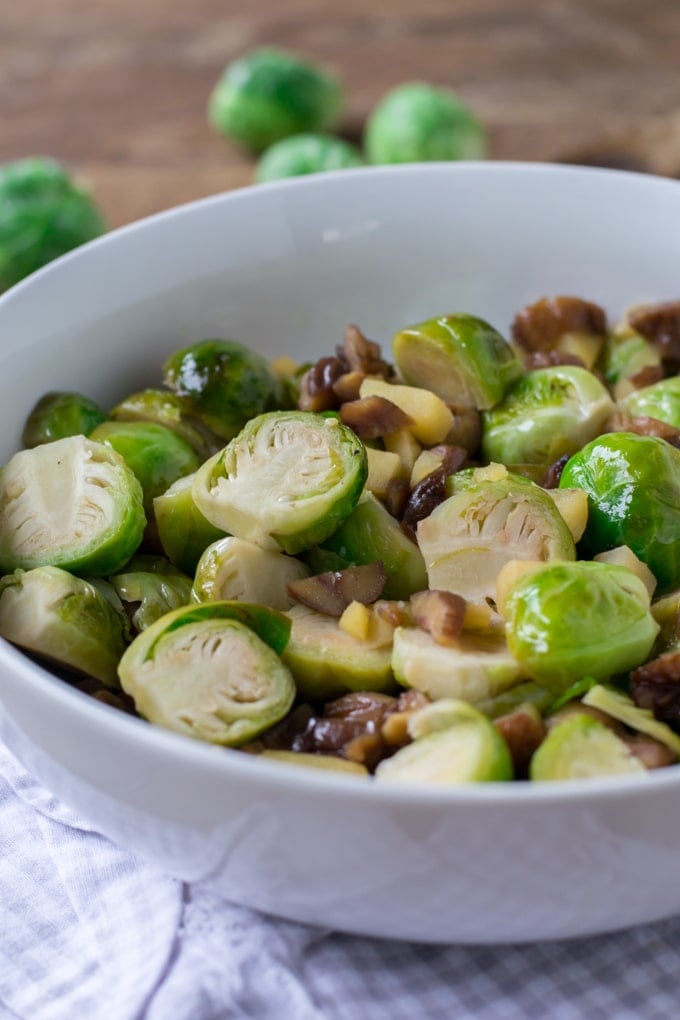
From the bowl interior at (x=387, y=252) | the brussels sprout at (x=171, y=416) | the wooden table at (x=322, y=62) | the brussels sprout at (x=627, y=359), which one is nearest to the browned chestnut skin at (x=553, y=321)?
the brussels sprout at (x=627, y=359)

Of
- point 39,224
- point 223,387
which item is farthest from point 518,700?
point 39,224

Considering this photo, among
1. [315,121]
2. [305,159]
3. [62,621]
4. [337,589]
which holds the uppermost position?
[62,621]

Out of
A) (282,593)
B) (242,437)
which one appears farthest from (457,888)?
(242,437)

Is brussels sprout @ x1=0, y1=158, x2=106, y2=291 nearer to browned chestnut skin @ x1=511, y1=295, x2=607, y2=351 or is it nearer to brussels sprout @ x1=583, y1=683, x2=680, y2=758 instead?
browned chestnut skin @ x1=511, y1=295, x2=607, y2=351

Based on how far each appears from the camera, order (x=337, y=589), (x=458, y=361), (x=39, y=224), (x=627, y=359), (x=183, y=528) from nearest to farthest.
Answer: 1. (x=337, y=589)
2. (x=183, y=528)
3. (x=458, y=361)
4. (x=627, y=359)
5. (x=39, y=224)

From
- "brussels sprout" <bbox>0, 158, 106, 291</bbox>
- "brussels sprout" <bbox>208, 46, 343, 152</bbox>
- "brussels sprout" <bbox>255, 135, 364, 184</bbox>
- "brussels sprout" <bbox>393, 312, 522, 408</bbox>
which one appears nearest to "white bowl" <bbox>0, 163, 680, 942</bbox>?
"brussels sprout" <bbox>393, 312, 522, 408</bbox>

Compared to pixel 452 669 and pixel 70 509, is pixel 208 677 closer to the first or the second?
pixel 452 669

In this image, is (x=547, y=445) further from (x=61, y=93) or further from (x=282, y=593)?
(x=61, y=93)

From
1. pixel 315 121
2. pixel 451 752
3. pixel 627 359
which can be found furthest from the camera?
pixel 315 121
